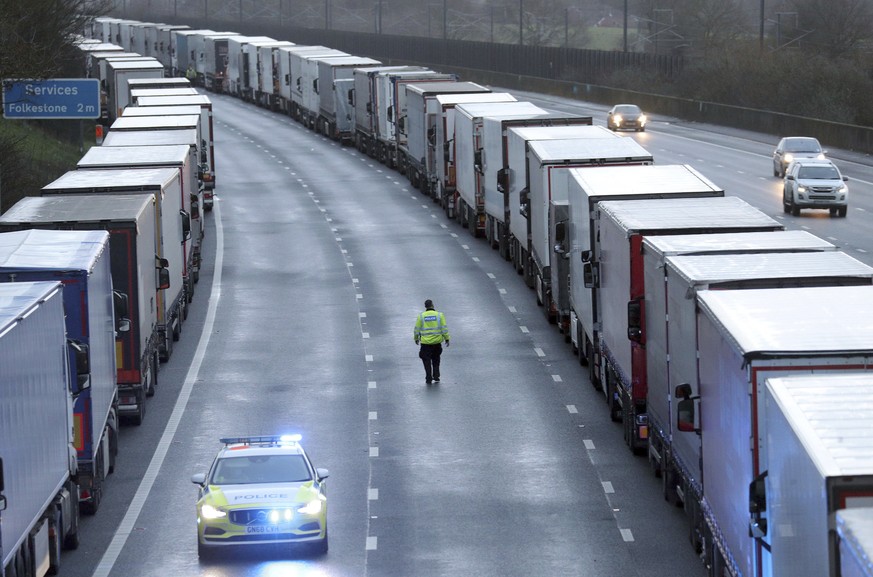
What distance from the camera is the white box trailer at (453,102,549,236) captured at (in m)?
46.6

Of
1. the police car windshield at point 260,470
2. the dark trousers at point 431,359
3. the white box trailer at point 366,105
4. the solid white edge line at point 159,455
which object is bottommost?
the solid white edge line at point 159,455

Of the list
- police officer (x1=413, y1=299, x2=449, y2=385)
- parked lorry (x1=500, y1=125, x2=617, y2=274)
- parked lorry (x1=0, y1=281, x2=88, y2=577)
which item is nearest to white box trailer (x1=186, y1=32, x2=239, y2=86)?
parked lorry (x1=500, y1=125, x2=617, y2=274)

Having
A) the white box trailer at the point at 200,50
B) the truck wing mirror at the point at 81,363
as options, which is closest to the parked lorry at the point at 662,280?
the truck wing mirror at the point at 81,363

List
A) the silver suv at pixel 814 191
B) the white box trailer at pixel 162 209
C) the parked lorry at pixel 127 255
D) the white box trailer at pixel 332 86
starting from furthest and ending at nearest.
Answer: the white box trailer at pixel 332 86, the silver suv at pixel 814 191, the white box trailer at pixel 162 209, the parked lorry at pixel 127 255

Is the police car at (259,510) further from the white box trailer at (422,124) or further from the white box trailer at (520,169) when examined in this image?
the white box trailer at (422,124)

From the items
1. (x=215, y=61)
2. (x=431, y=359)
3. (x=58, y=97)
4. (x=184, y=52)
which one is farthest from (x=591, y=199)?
(x=184, y=52)

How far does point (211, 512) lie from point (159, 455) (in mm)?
6186

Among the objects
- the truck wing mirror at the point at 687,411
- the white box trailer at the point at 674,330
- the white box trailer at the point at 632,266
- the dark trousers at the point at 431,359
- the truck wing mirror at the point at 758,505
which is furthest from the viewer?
the dark trousers at the point at 431,359

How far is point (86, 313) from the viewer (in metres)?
21.3

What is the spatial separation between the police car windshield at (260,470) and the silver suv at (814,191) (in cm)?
3532

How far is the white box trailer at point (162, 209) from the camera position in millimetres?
31272

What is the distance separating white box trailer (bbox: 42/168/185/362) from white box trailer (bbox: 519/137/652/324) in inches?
302

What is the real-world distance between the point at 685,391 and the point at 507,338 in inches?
682

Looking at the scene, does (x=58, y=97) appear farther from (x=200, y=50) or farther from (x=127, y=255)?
(x=200, y=50)
